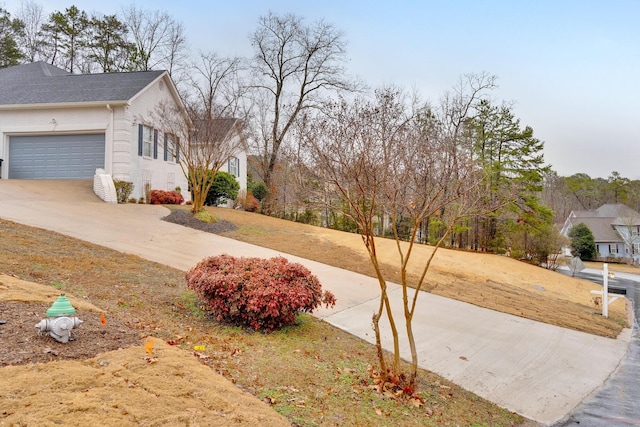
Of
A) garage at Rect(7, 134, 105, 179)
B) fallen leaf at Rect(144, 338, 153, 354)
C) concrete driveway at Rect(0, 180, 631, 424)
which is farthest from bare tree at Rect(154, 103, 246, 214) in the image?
fallen leaf at Rect(144, 338, 153, 354)

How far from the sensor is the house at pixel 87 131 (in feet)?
59.0

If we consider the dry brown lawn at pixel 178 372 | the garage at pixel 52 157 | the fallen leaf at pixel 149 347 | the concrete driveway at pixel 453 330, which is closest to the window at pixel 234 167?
the garage at pixel 52 157

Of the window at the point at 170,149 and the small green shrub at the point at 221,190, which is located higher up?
the window at the point at 170,149

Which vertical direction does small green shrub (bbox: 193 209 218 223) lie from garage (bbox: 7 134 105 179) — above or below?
below

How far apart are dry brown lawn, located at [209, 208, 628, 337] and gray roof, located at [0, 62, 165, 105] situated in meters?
7.18

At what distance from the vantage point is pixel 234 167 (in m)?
28.4

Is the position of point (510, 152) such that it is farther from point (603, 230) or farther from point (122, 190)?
point (603, 230)

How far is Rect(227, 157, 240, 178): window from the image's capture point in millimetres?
27792

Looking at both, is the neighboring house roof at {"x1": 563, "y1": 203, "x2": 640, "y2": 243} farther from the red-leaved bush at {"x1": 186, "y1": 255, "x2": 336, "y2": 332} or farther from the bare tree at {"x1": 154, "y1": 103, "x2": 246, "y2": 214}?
the red-leaved bush at {"x1": 186, "y1": 255, "x2": 336, "y2": 332}

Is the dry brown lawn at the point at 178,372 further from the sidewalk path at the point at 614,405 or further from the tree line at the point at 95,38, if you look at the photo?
the tree line at the point at 95,38

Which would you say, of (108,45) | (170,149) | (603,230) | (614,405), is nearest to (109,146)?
(170,149)

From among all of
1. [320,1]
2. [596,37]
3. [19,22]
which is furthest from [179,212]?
[19,22]

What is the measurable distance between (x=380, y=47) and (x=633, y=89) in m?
8.43

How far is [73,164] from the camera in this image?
18891mm
